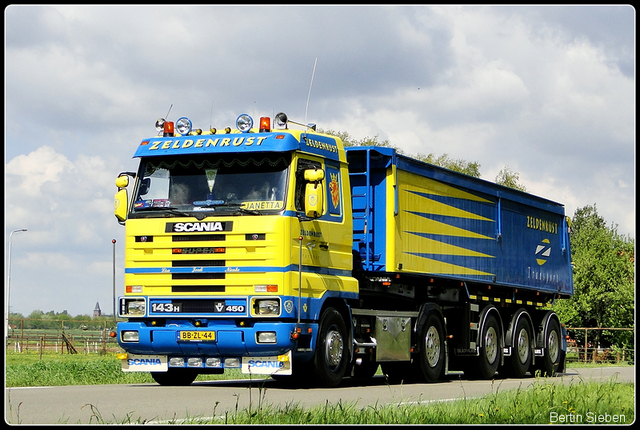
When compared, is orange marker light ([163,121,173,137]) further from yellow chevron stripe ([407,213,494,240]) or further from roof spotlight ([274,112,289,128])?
yellow chevron stripe ([407,213,494,240])

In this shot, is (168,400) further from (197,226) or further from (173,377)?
(173,377)

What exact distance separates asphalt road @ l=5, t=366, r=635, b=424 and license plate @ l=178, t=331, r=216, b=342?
731 millimetres

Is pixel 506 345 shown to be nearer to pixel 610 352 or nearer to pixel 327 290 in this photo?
pixel 327 290

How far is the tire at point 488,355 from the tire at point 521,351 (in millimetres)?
715

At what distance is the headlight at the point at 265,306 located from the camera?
45.0ft

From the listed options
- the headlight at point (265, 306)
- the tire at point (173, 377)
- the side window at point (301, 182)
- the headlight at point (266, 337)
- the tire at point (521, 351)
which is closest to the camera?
the headlight at point (266, 337)

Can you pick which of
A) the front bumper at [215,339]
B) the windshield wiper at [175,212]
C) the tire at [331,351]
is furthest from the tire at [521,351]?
the windshield wiper at [175,212]

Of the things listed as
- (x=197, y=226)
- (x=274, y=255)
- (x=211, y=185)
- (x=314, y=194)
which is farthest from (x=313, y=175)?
(x=197, y=226)

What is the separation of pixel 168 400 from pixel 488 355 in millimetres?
9812

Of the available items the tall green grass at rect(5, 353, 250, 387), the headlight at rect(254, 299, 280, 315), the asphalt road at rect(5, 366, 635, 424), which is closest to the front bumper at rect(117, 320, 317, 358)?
the headlight at rect(254, 299, 280, 315)

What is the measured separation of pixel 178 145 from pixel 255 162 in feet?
4.31

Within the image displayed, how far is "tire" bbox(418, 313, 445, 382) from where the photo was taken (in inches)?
697

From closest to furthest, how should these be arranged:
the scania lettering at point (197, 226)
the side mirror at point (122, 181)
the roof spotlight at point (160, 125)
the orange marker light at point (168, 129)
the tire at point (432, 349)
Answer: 1. the scania lettering at point (197, 226)
2. the side mirror at point (122, 181)
3. the orange marker light at point (168, 129)
4. the roof spotlight at point (160, 125)
5. the tire at point (432, 349)

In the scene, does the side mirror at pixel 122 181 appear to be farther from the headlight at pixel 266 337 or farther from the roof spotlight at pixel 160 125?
the headlight at pixel 266 337
